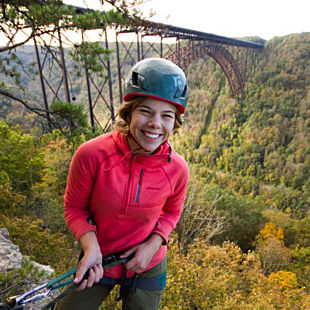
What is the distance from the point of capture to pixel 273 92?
42.8m

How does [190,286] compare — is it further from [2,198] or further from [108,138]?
[108,138]

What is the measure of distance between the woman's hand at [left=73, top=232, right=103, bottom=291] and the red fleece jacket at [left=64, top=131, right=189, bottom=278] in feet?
0.13

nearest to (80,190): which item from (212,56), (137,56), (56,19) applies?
(56,19)

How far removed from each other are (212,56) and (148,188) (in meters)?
24.9

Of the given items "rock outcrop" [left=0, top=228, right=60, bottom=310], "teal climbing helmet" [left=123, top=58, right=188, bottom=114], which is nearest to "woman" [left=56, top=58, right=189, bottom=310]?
"teal climbing helmet" [left=123, top=58, right=188, bottom=114]

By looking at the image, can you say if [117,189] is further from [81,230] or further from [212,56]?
[212,56]

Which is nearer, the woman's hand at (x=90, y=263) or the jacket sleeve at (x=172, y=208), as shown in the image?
the woman's hand at (x=90, y=263)

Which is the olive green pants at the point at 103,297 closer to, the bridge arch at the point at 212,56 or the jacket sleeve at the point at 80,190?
the jacket sleeve at the point at 80,190

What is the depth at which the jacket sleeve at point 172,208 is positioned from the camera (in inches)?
51.2

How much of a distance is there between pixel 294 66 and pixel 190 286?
4882cm

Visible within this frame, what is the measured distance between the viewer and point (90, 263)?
1.09 m

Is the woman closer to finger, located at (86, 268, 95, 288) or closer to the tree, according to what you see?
finger, located at (86, 268, 95, 288)

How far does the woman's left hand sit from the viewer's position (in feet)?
4.01

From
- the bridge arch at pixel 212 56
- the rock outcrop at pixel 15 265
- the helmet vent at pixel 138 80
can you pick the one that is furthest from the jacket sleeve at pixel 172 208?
the bridge arch at pixel 212 56
